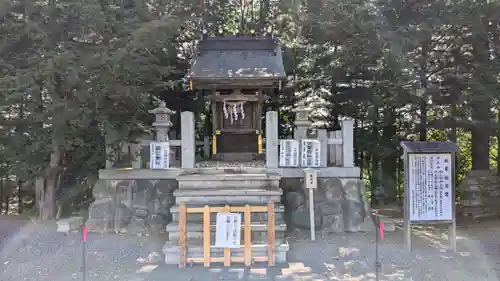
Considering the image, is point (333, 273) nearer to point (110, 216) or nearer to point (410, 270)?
point (410, 270)

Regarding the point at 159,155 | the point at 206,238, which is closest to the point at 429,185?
the point at 206,238

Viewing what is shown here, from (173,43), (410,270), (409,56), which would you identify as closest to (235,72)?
(173,43)

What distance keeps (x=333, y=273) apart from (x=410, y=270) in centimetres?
106

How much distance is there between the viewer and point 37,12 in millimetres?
6754

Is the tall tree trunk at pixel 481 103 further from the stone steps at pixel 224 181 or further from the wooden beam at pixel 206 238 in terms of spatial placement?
the wooden beam at pixel 206 238

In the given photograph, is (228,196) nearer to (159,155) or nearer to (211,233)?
(211,233)

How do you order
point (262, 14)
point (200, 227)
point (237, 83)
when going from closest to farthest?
1. point (200, 227)
2. point (237, 83)
3. point (262, 14)

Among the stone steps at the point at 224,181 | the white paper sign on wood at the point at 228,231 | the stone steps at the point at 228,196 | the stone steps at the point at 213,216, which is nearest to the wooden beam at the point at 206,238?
the white paper sign on wood at the point at 228,231

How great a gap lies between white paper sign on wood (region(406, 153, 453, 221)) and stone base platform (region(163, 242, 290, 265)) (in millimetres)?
2103

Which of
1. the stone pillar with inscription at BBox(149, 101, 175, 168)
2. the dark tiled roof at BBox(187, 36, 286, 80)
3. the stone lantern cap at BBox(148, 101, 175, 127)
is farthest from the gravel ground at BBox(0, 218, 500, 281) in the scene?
the dark tiled roof at BBox(187, 36, 286, 80)

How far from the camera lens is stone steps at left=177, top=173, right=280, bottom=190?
6.63 m

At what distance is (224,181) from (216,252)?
4.82ft

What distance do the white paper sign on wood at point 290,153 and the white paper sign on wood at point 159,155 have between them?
7.04ft

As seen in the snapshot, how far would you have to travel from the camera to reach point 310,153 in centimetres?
731
